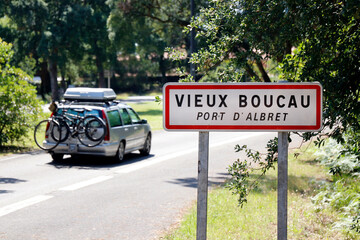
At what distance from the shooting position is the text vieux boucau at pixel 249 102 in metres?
4.07

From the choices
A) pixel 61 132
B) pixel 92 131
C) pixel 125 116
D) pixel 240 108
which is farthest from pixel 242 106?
pixel 125 116

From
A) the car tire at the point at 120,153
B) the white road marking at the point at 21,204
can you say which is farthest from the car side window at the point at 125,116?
the white road marking at the point at 21,204

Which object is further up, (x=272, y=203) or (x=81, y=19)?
(x=81, y=19)

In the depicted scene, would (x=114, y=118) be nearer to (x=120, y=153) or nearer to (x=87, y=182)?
(x=120, y=153)

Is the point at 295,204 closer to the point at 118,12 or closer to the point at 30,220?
the point at 30,220

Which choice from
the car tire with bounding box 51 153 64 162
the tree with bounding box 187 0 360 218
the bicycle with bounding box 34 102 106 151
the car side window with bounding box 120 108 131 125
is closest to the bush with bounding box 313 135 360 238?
the tree with bounding box 187 0 360 218

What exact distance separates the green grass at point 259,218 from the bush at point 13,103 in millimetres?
8946

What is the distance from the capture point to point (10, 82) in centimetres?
1802

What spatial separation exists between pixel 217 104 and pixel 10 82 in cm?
1507

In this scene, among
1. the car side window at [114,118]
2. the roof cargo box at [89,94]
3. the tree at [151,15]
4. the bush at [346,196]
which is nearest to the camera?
the bush at [346,196]

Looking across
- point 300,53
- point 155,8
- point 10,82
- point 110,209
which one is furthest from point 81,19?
point 300,53

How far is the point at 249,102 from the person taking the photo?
161 inches

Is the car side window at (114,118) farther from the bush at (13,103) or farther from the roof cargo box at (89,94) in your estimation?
the bush at (13,103)

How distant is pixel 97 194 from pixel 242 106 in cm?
725
